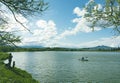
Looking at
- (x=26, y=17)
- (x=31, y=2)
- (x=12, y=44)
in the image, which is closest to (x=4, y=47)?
(x=12, y=44)

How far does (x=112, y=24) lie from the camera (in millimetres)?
14984

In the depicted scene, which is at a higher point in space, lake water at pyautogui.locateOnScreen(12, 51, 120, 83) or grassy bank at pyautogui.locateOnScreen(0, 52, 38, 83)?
grassy bank at pyautogui.locateOnScreen(0, 52, 38, 83)

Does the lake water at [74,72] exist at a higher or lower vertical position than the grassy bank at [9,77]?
lower

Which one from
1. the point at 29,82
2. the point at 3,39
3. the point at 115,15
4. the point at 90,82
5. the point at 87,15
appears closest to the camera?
the point at 3,39

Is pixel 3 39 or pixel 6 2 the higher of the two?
pixel 6 2

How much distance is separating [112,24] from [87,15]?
93.7 inches

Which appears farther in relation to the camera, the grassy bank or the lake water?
the lake water

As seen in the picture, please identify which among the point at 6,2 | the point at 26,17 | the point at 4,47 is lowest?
the point at 4,47

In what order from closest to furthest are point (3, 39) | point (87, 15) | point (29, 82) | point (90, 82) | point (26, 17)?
point (3, 39) < point (26, 17) < point (87, 15) < point (29, 82) < point (90, 82)

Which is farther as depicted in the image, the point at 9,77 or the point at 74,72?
the point at 74,72

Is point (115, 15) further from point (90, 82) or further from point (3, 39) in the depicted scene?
point (90, 82)

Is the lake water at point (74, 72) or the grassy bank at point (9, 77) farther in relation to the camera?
the lake water at point (74, 72)

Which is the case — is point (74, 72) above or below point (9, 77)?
below

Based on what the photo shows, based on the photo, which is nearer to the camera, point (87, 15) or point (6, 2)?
point (6, 2)
